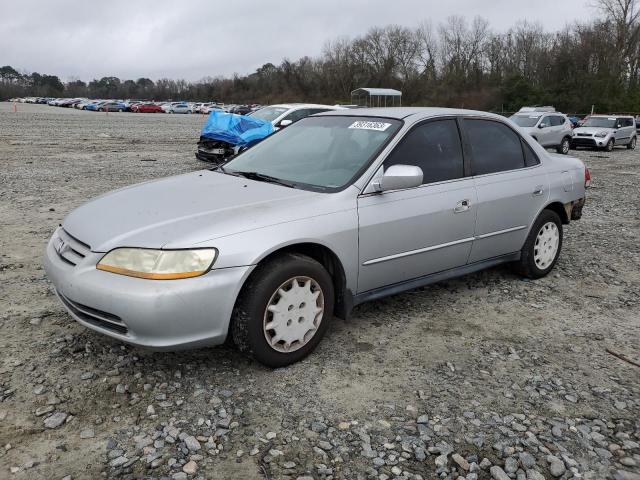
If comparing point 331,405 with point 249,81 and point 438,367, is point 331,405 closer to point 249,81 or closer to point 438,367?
point 438,367

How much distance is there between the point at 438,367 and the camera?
3.43 meters

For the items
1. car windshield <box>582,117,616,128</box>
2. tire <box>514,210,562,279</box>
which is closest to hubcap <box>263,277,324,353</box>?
tire <box>514,210,562,279</box>

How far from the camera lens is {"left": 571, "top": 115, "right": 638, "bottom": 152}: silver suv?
21.6 m

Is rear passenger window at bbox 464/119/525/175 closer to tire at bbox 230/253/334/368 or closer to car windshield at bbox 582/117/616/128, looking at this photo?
tire at bbox 230/253/334/368

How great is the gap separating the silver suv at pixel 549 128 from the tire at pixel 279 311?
18.0m

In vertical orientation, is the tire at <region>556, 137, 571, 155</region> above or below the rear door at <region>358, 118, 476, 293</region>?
below

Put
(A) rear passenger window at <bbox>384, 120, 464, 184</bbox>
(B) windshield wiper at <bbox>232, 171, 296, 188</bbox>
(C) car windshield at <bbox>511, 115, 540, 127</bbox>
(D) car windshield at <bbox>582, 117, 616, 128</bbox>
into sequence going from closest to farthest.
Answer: (B) windshield wiper at <bbox>232, 171, 296, 188</bbox> → (A) rear passenger window at <bbox>384, 120, 464, 184</bbox> → (C) car windshield at <bbox>511, 115, 540, 127</bbox> → (D) car windshield at <bbox>582, 117, 616, 128</bbox>

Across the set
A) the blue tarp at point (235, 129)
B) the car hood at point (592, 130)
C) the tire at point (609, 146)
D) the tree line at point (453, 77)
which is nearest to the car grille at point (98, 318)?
the blue tarp at point (235, 129)

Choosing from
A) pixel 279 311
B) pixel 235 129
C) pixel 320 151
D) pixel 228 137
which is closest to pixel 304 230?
pixel 279 311

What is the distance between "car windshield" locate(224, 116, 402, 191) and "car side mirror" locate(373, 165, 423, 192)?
0.21 m

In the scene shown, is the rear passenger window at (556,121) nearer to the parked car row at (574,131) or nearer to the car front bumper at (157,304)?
the parked car row at (574,131)

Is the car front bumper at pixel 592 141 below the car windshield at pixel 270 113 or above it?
below

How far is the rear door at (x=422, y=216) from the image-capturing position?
3.61 meters

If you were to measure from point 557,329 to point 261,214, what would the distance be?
245 centimetres
